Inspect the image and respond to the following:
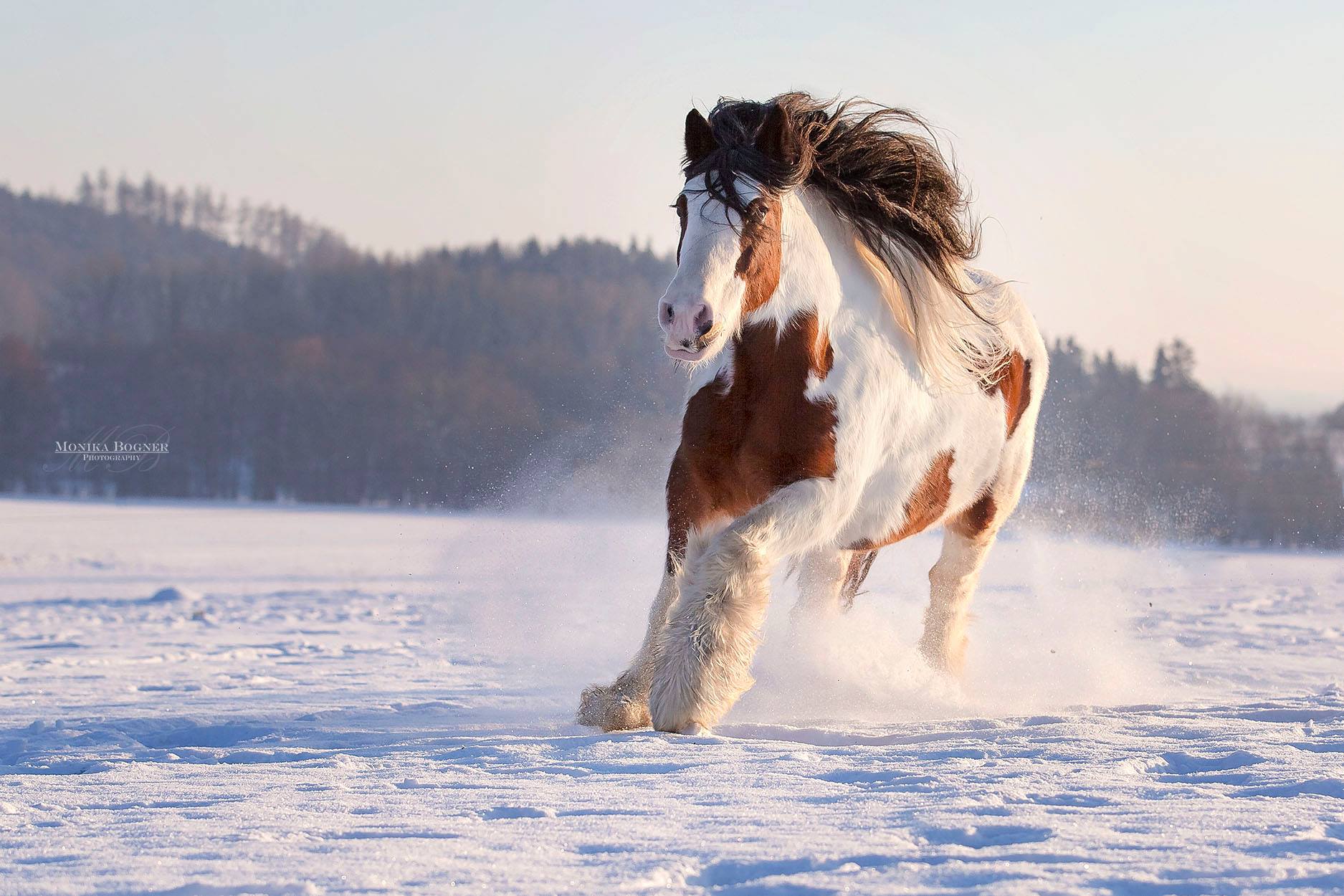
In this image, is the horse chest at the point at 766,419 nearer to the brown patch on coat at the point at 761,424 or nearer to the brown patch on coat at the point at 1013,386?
the brown patch on coat at the point at 761,424

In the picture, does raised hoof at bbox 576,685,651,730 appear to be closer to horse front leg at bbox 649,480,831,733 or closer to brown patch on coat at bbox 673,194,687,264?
horse front leg at bbox 649,480,831,733

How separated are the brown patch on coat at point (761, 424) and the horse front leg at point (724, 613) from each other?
0.35 ft

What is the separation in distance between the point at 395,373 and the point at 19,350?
34.2ft

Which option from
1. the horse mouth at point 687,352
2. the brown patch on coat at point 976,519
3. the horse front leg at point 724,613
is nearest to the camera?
the horse mouth at point 687,352

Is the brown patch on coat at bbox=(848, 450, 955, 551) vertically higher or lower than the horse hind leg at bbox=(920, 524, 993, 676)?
higher

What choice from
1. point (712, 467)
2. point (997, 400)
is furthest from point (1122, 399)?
point (712, 467)

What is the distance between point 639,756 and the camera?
3041mm

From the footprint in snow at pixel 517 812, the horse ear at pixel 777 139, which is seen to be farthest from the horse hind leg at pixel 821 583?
the footprint in snow at pixel 517 812

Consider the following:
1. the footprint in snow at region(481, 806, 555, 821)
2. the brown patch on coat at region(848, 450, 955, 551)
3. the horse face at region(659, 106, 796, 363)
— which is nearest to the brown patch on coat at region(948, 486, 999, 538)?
the brown patch on coat at region(848, 450, 955, 551)

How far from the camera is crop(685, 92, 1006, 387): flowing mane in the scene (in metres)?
4.25

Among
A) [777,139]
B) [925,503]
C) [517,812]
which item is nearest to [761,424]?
[777,139]

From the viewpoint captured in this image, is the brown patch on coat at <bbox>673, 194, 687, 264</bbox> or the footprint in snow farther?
the brown patch on coat at <bbox>673, 194, 687, 264</bbox>

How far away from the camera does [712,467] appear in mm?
3879

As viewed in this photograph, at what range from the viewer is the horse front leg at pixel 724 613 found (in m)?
3.47
